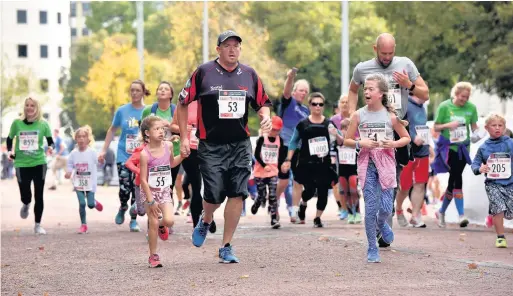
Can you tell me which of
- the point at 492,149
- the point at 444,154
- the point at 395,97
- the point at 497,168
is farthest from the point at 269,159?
the point at 395,97

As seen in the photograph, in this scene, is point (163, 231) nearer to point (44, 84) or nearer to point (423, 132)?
point (423, 132)

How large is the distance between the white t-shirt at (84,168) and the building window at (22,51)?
10447 cm

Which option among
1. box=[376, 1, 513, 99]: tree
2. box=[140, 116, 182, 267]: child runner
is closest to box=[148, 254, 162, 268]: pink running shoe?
box=[140, 116, 182, 267]: child runner

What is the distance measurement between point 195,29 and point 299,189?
42.2m

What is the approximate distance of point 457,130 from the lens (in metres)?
16.2

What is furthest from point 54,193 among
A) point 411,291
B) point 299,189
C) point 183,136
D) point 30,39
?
point 30,39

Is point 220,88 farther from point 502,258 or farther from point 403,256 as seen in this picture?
point 502,258

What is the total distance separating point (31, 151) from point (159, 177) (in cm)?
523

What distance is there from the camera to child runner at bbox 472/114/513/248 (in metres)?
13.5

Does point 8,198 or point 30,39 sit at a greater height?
point 30,39

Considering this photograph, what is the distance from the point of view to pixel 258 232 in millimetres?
15445

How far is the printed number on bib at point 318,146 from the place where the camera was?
16.1 metres

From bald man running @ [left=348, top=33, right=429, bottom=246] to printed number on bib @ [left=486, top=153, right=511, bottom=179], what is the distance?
1472mm

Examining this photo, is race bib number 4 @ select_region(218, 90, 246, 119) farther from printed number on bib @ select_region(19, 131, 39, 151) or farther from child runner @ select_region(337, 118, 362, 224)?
child runner @ select_region(337, 118, 362, 224)
